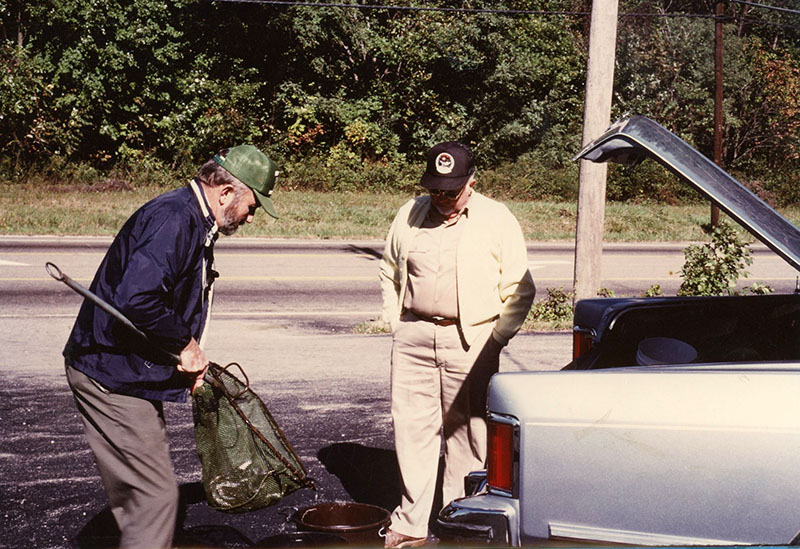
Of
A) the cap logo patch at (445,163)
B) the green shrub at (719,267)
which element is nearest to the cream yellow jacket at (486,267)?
the cap logo patch at (445,163)

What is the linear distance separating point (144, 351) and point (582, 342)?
185 centimetres

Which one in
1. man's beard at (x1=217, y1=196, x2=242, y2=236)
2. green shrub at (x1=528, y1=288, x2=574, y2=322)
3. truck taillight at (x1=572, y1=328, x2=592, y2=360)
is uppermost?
man's beard at (x1=217, y1=196, x2=242, y2=236)

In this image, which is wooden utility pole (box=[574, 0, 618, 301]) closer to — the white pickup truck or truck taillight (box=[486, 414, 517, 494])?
the white pickup truck

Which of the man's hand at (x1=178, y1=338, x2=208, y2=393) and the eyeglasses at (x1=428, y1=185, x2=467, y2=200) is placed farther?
the eyeglasses at (x1=428, y1=185, x2=467, y2=200)

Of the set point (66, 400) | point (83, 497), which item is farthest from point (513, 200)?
point (83, 497)

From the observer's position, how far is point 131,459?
3.57 m

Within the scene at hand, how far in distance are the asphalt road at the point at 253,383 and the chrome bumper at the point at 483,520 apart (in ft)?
5.75

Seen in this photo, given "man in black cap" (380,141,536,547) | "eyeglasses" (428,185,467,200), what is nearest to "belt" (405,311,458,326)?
"man in black cap" (380,141,536,547)

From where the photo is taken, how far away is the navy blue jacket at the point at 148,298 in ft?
11.3

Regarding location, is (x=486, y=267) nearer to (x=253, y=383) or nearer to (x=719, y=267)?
(x=253, y=383)

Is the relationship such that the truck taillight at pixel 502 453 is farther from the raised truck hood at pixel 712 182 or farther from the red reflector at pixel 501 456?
the raised truck hood at pixel 712 182

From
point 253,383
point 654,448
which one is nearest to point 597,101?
point 253,383

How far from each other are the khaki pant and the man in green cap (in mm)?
1193

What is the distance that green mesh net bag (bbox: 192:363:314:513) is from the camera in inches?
154
